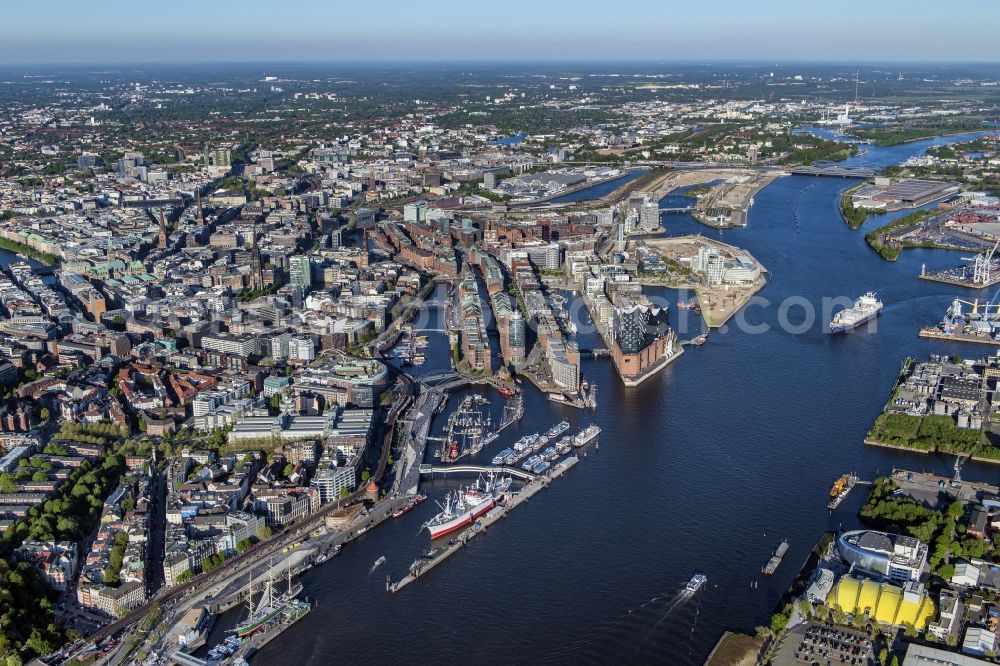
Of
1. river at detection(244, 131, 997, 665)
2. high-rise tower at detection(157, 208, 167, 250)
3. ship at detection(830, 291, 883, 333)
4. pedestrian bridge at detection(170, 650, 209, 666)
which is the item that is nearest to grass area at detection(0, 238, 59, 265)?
high-rise tower at detection(157, 208, 167, 250)

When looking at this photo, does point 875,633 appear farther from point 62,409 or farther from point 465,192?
point 465,192

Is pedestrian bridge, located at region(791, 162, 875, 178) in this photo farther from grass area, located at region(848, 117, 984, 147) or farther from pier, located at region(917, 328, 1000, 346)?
pier, located at region(917, 328, 1000, 346)

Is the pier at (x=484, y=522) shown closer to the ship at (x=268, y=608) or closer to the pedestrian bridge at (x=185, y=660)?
the ship at (x=268, y=608)

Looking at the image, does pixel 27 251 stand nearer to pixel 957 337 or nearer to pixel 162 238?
pixel 162 238

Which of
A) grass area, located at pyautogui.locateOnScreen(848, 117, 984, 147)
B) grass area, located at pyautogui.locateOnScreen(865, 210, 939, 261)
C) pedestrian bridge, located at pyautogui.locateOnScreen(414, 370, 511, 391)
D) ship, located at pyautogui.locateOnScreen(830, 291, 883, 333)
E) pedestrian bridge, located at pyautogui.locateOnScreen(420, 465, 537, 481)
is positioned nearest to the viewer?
pedestrian bridge, located at pyautogui.locateOnScreen(420, 465, 537, 481)

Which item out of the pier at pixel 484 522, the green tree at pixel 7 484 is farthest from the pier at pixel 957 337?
the green tree at pixel 7 484

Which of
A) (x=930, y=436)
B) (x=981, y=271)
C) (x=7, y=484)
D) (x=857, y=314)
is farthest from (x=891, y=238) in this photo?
(x=7, y=484)
